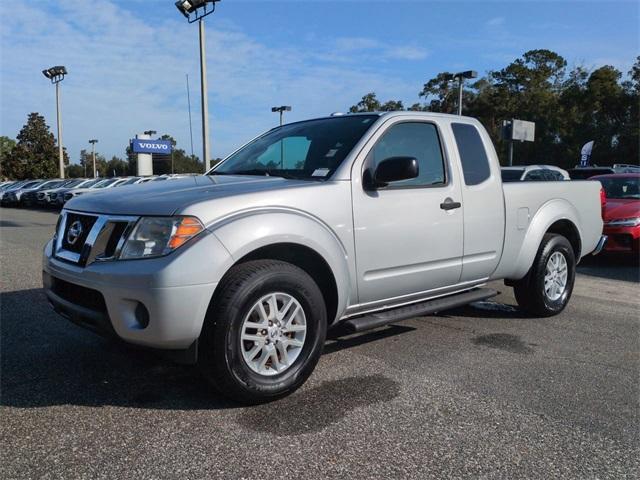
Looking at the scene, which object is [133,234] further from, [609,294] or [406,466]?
[609,294]

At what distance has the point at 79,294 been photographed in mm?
3326

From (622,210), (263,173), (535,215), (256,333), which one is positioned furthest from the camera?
(622,210)

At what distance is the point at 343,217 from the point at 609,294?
4689 mm

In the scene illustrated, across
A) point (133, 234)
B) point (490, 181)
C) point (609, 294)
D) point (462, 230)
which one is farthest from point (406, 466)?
point (609, 294)

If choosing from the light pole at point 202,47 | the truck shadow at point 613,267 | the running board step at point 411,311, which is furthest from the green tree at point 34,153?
the running board step at point 411,311

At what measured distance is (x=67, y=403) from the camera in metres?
3.31

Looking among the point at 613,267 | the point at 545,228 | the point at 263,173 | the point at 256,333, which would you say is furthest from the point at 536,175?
the point at 256,333

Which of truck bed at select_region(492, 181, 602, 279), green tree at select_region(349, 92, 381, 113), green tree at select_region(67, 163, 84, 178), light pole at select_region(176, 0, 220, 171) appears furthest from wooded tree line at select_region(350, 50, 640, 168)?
green tree at select_region(67, 163, 84, 178)

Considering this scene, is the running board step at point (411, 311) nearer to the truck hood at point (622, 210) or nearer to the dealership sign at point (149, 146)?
the truck hood at point (622, 210)

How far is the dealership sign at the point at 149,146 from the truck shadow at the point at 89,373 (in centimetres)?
3962

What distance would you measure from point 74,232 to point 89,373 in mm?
1012

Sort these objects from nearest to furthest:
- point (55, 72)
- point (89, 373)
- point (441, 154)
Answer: point (89, 373)
point (441, 154)
point (55, 72)

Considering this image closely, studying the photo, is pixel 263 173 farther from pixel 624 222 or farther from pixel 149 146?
pixel 149 146

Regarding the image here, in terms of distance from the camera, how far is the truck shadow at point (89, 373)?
3359mm
